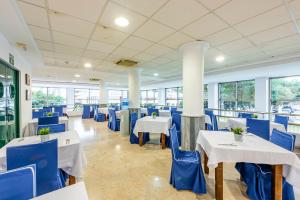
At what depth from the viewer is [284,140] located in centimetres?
205

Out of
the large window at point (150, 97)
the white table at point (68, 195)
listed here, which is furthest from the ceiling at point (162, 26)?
the large window at point (150, 97)

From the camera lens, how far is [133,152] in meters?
3.83

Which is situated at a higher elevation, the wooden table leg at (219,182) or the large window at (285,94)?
the large window at (285,94)

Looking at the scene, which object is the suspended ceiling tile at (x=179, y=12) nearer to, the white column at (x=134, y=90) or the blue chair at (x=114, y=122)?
the white column at (x=134, y=90)

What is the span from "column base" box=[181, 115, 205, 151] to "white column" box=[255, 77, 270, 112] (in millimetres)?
5218

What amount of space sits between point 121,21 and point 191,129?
2.66 metres

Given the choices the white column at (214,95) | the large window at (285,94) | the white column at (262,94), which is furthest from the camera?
the white column at (214,95)

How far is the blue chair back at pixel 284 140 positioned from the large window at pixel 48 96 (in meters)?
13.4

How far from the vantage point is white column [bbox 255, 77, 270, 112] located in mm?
6762

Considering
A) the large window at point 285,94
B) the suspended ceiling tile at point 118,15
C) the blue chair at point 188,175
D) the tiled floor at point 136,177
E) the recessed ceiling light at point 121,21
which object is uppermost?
the suspended ceiling tile at point 118,15

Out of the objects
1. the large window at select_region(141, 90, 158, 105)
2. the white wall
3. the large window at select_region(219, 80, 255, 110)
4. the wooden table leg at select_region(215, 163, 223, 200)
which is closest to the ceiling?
the white wall

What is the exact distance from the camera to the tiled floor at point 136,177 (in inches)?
84.9

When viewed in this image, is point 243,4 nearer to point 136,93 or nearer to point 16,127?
point 136,93

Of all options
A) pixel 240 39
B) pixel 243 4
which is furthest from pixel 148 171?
pixel 240 39
